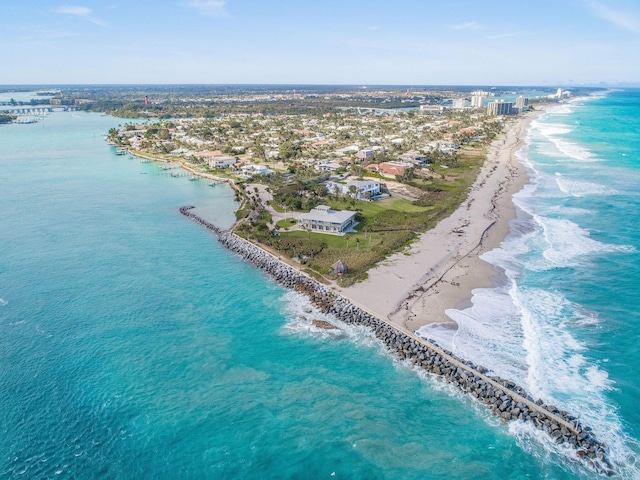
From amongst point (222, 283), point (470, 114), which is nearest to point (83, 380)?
point (222, 283)

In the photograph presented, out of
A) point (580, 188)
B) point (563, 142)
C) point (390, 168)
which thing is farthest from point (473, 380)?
point (563, 142)

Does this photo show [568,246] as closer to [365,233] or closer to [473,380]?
[365,233]

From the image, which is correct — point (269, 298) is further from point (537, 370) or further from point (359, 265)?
point (537, 370)

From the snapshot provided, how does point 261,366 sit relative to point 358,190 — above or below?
below

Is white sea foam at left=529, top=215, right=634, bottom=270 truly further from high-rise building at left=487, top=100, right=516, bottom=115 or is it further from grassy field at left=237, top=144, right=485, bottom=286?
high-rise building at left=487, top=100, right=516, bottom=115

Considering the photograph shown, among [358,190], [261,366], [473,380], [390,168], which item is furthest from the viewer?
[390,168]

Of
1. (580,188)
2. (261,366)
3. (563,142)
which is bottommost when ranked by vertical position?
(261,366)

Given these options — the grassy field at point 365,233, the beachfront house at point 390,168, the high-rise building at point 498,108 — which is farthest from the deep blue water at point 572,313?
the high-rise building at point 498,108
